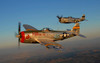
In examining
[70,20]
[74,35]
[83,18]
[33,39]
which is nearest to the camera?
[33,39]

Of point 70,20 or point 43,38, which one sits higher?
point 70,20

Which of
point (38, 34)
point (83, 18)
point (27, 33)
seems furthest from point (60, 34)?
point (83, 18)

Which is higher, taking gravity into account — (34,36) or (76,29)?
(76,29)

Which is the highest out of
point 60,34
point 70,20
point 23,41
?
point 70,20

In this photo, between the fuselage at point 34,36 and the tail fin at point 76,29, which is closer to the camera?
the fuselage at point 34,36

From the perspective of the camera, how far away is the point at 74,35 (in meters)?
31.1

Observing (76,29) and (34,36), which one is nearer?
(34,36)

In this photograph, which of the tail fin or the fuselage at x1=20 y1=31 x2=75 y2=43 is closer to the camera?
the fuselage at x1=20 y1=31 x2=75 y2=43

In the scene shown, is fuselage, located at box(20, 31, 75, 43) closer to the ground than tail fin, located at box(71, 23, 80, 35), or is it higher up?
closer to the ground

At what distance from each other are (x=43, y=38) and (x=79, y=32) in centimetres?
1307

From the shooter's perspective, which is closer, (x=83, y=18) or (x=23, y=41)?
(x=23, y=41)

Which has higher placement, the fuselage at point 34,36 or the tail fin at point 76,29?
the tail fin at point 76,29

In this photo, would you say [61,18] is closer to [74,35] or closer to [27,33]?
[74,35]

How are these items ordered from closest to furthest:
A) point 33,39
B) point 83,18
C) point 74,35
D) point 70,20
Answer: point 33,39 < point 74,35 < point 70,20 < point 83,18
